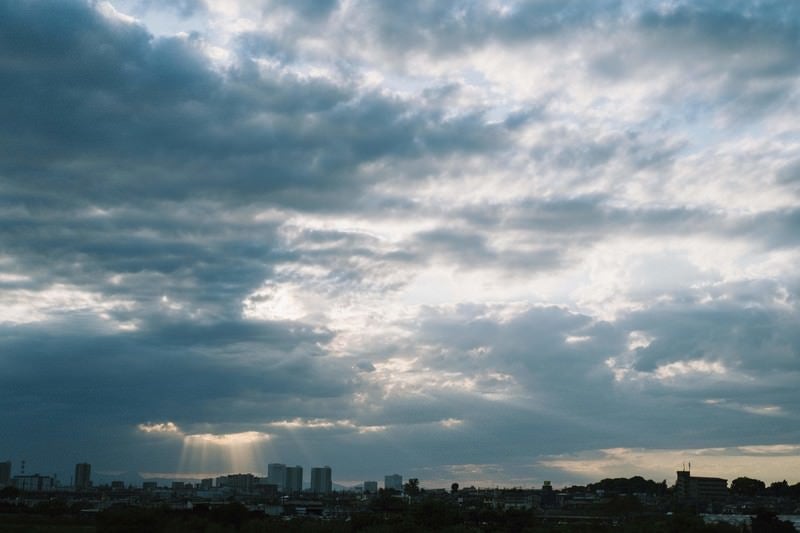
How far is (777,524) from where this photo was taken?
8725 centimetres

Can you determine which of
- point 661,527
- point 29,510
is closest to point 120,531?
point 661,527

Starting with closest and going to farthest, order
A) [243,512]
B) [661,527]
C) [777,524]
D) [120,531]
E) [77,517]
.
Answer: [661,527] → [120,531] → [777,524] → [243,512] → [77,517]

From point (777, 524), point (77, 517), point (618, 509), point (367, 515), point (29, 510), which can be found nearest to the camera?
point (777, 524)

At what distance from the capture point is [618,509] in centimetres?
17438

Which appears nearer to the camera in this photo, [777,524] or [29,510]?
[777,524]

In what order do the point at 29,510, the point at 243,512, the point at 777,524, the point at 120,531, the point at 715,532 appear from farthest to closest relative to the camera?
1. the point at 29,510
2. the point at 243,512
3. the point at 777,524
4. the point at 120,531
5. the point at 715,532

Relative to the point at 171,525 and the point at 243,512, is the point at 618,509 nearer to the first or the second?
the point at 243,512

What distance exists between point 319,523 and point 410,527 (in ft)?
38.6

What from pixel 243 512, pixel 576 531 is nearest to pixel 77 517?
pixel 243 512

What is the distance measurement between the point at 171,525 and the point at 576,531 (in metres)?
41.9

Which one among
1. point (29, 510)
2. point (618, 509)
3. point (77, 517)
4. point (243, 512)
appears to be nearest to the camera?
point (243, 512)

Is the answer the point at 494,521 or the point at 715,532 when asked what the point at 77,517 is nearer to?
the point at 494,521

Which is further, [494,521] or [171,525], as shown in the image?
[494,521]

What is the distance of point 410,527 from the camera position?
8238cm
